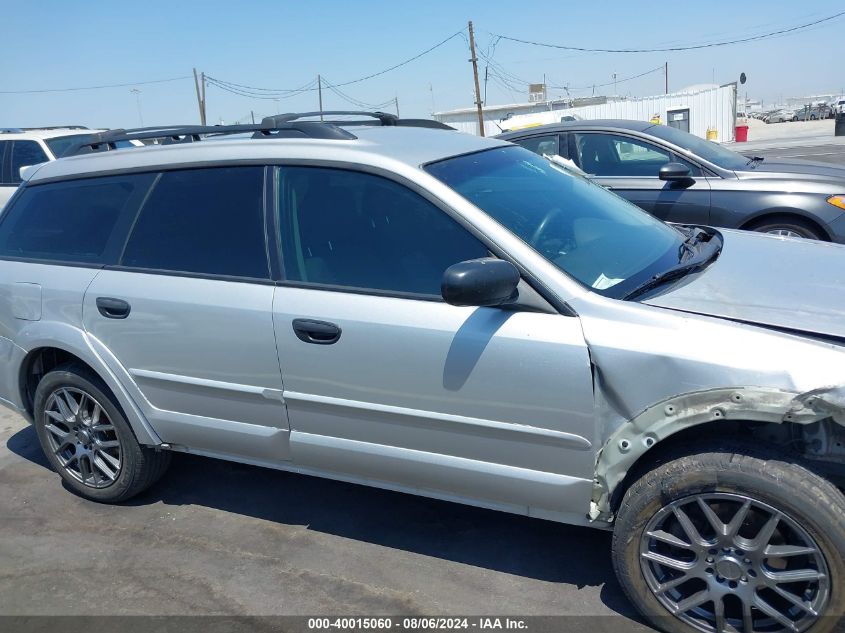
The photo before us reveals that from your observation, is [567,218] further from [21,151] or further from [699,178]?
[21,151]

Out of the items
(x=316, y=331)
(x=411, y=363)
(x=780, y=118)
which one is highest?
(x=316, y=331)

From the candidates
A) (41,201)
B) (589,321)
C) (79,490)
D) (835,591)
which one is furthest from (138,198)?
(835,591)

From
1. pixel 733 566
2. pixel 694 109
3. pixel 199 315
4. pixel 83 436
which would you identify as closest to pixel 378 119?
pixel 199 315

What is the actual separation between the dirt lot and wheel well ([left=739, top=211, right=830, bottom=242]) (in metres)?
3.93

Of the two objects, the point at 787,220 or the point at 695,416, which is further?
the point at 787,220

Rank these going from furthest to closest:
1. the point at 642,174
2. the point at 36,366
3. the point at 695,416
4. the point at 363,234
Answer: the point at 642,174, the point at 36,366, the point at 363,234, the point at 695,416

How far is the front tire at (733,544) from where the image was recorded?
2.36 metres

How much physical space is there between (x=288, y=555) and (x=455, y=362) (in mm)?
1316

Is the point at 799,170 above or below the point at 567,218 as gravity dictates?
below

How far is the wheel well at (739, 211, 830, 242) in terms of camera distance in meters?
6.09

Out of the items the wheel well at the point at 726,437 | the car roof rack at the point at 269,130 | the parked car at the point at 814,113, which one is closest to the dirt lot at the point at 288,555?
the wheel well at the point at 726,437

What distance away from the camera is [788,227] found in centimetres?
621

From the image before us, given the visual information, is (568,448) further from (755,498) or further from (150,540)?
(150,540)

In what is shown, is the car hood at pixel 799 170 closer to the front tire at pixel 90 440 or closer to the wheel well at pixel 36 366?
the front tire at pixel 90 440
